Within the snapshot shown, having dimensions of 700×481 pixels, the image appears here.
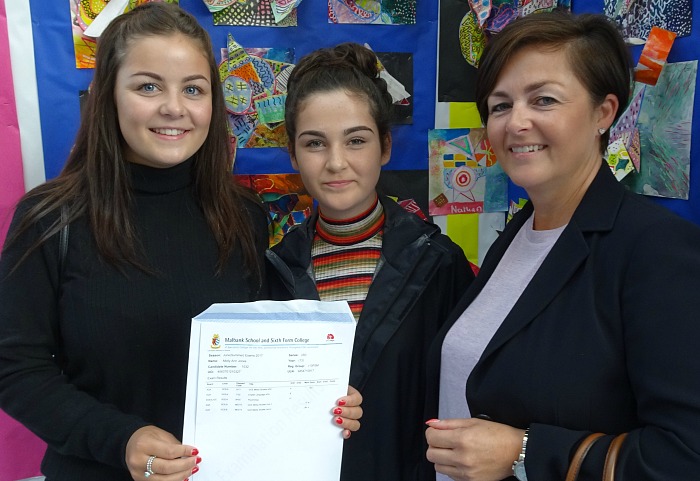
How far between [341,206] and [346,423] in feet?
1.69

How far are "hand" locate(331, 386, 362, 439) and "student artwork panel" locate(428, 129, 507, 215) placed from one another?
1000 mm

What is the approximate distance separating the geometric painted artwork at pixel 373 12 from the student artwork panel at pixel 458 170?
38cm

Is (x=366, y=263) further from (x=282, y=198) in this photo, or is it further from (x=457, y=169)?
(x=457, y=169)

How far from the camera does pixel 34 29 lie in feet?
4.97

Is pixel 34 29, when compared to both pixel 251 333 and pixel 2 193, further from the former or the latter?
pixel 251 333

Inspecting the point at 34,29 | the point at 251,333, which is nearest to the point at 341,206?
the point at 251,333

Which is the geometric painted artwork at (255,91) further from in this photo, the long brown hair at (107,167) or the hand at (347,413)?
the hand at (347,413)

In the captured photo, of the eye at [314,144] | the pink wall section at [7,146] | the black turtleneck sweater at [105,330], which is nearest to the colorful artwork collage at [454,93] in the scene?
the pink wall section at [7,146]

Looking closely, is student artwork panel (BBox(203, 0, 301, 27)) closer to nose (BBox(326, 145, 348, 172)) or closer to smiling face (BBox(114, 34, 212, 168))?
smiling face (BBox(114, 34, 212, 168))

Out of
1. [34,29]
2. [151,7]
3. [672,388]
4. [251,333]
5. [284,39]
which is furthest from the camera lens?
[284,39]

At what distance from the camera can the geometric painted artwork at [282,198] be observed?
181 centimetres

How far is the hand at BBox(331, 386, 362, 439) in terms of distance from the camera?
1.09 m

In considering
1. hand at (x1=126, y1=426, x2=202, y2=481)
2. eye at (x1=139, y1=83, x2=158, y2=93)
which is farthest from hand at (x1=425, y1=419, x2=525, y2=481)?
eye at (x1=139, y1=83, x2=158, y2=93)

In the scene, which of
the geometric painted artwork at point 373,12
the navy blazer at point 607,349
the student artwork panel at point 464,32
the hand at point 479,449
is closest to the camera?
the navy blazer at point 607,349
